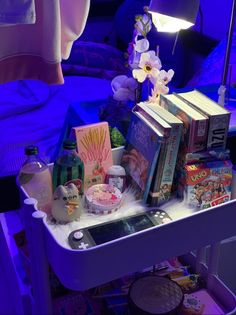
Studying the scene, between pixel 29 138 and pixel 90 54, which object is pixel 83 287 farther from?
pixel 90 54

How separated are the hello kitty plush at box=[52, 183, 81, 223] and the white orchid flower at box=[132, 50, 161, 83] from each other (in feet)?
1.22

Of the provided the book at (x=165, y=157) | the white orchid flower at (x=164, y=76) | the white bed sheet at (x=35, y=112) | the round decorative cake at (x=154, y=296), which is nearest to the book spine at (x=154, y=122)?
the book at (x=165, y=157)

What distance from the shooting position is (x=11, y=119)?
1996 millimetres

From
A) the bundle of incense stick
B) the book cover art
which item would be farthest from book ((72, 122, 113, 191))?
the book cover art

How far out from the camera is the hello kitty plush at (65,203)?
0.94 metres

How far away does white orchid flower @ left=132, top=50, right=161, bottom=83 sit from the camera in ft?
3.67

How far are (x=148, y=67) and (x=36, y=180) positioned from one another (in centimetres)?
42

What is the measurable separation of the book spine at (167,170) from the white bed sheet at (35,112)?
2.20 ft

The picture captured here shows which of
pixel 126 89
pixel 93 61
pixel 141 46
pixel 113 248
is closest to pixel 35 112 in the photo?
pixel 93 61

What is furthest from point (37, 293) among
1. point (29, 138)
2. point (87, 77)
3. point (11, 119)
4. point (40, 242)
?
point (87, 77)

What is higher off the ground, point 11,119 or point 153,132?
point 153,132

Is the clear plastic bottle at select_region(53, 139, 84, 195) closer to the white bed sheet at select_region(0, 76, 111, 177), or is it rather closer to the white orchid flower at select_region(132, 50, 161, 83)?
the white orchid flower at select_region(132, 50, 161, 83)

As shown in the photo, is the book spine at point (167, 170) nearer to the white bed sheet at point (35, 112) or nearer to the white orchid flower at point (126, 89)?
the white orchid flower at point (126, 89)

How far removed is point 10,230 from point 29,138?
0.68 metres
